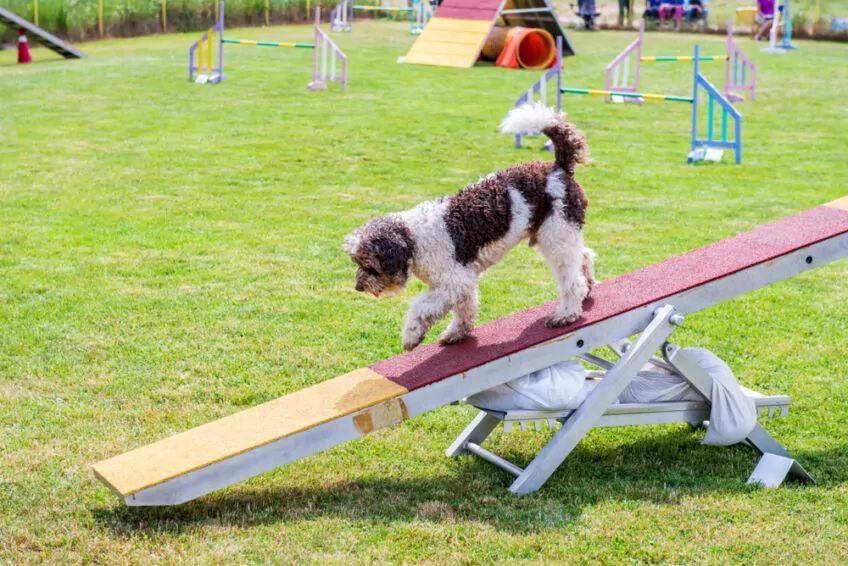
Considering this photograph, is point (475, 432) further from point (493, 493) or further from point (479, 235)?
point (479, 235)

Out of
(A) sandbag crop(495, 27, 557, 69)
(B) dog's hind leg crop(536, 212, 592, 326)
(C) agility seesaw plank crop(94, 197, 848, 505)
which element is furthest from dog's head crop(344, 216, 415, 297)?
(A) sandbag crop(495, 27, 557, 69)

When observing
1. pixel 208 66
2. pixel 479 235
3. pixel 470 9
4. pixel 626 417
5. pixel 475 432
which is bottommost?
pixel 475 432

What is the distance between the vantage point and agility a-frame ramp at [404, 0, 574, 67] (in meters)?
21.6

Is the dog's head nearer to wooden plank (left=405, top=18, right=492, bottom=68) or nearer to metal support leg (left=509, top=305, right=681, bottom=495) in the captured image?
metal support leg (left=509, top=305, right=681, bottom=495)

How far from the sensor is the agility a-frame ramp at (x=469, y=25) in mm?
21609

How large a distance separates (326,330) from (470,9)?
54.8 ft

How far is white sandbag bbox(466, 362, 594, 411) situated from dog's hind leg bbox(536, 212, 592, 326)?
0.25 metres

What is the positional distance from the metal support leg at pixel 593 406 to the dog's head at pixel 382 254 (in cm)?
95

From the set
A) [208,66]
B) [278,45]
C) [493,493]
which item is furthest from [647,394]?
[208,66]

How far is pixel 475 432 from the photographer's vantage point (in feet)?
16.9

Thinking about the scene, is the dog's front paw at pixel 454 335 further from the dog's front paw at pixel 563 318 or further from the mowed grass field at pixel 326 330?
the mowed grass field at pixel 326 330

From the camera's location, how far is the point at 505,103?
55.0ft

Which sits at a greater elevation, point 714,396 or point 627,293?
point 627,293

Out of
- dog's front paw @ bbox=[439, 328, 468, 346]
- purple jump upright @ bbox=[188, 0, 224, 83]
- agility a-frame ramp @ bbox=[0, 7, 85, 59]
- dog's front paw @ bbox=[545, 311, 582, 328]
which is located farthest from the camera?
agility a-frame ramp @ bbox=[0, 7, 85, 59]
